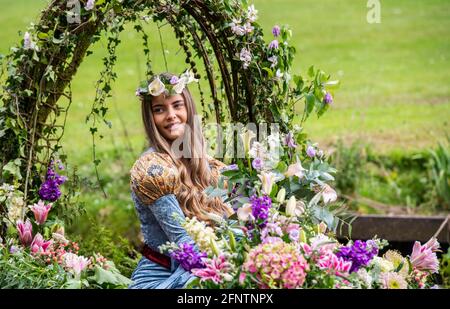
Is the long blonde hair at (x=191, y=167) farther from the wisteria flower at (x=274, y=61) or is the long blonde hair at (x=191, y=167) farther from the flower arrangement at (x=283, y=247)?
the wisteria flower at (x=274, y=61)

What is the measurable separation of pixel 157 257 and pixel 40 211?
586 millimetres

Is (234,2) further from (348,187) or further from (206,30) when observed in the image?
(348,187)

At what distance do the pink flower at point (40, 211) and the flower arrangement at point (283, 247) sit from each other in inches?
33.0

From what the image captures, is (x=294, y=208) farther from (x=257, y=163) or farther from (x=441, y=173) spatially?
(x=441, y=173)

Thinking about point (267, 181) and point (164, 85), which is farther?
point (164, 85)

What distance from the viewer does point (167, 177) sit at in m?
3.67

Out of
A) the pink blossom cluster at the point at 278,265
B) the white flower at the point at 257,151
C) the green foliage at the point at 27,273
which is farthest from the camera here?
the white flower at the point at 257,151

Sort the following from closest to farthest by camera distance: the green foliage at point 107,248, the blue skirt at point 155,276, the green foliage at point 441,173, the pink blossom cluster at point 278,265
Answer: the pink blossom cluster at point 278,265, the blue skirt at point 155,276, the green foliage at point 107,248, the green foliage at point 441,173

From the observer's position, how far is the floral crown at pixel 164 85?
3.83 metres

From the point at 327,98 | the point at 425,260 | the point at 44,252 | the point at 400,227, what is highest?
the point at 327,98

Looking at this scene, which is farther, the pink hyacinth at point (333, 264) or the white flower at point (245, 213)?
the white flower at point (245, 213)

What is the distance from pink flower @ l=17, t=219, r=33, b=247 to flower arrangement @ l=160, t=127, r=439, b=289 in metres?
0.79

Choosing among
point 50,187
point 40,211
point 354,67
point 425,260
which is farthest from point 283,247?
point 354,67

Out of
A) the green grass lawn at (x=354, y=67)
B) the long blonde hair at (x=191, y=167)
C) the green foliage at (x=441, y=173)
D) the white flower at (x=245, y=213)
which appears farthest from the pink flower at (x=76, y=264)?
the green foliage at (x=441, y=173)
